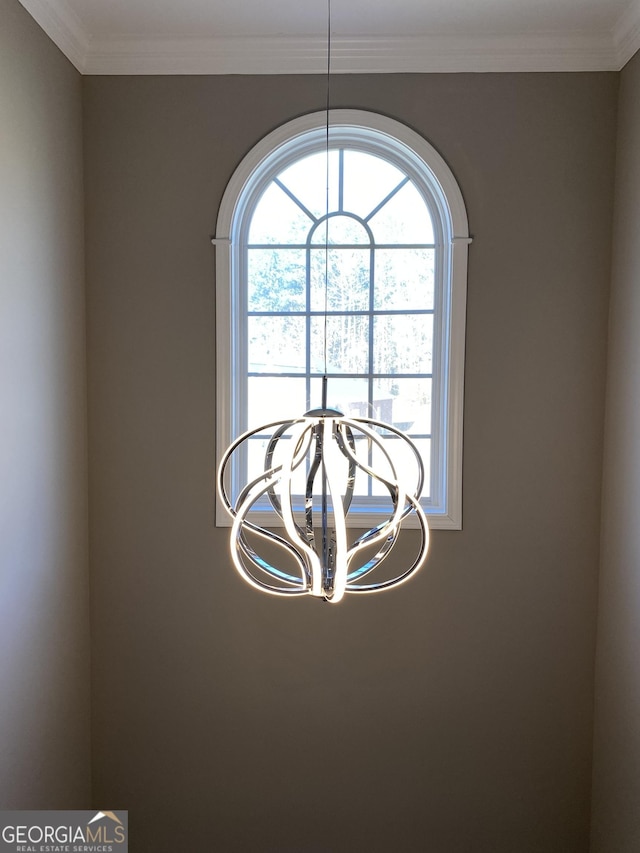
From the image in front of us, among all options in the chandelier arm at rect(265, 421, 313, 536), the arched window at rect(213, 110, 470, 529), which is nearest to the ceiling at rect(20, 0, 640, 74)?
the arched window at rect(213, 110, 470, 529)

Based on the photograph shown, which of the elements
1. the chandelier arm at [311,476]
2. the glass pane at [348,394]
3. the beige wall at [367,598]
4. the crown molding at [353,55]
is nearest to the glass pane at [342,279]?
the glass pane at [348,394]

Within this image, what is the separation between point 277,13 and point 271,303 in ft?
3.65

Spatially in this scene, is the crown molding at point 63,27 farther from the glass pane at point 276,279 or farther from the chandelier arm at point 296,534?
the chandelier arm at point 296,534

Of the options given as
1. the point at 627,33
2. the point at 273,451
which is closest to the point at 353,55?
the point at 627,33

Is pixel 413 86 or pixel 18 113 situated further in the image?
pixel 413 86

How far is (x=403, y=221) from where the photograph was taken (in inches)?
115

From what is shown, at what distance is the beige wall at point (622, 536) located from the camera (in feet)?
8.23

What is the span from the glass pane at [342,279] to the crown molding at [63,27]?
122cm

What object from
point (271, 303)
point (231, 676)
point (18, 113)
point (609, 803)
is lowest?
point (609, 803)

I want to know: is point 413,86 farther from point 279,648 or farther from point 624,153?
point 279,648

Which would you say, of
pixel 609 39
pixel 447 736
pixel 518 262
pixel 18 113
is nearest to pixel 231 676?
pixel 447 736

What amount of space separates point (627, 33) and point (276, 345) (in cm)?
182

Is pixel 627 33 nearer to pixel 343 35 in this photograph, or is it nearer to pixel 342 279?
pixel 343 35

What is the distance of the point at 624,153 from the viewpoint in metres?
2.64
